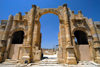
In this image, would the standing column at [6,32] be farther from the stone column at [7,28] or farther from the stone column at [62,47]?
the stone column at [62,47]

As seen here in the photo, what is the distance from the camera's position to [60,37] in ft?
27.8

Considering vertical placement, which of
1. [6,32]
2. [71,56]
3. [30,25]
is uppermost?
[30,25]

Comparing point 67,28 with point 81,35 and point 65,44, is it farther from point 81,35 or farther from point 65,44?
point 81,35

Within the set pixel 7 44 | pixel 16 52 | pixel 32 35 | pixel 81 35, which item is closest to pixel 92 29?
pixel 81 35

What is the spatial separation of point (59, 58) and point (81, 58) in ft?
9.34

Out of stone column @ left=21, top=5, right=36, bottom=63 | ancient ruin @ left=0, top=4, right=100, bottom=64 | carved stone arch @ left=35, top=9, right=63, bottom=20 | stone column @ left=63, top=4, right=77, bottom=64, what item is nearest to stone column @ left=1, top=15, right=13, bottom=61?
ancient ruin @ left=0, top=4, right=100, bottom=64

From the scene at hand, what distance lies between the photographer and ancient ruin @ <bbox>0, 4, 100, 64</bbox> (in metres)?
7.52

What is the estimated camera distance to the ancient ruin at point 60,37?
7.52 m

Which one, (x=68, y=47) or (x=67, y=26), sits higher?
(x=67, y=26)

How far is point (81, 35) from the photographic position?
1151cm

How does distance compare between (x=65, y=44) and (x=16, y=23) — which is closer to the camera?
(x=65, y=44)

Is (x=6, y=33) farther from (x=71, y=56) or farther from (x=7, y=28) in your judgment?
(x=71, y=56)

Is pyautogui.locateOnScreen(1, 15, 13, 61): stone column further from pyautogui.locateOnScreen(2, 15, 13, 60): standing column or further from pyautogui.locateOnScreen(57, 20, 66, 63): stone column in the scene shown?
pyautogui.locateOnScreen(57, 20, 66, 63): stone column

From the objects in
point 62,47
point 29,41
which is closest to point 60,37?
point 62,47
